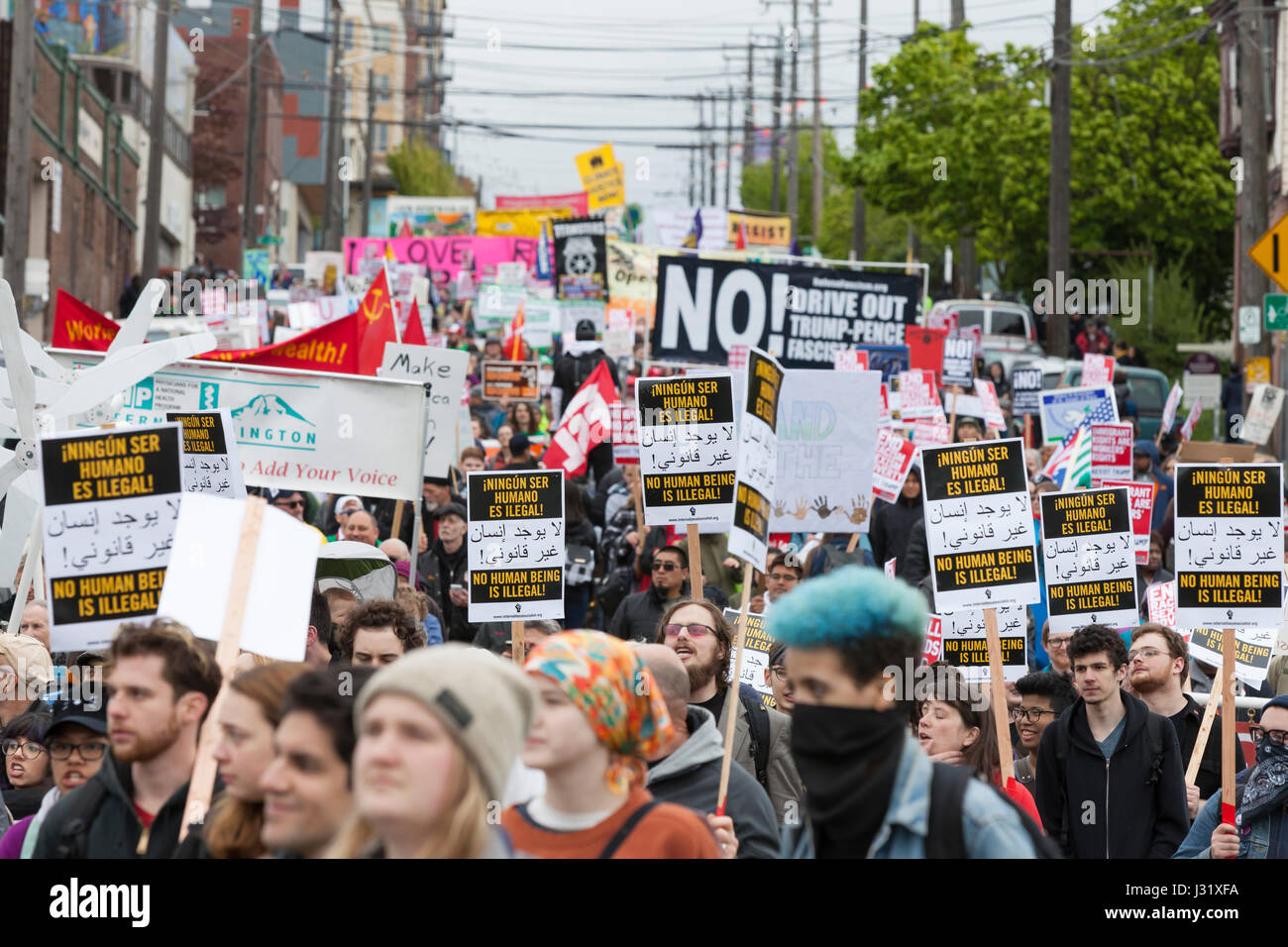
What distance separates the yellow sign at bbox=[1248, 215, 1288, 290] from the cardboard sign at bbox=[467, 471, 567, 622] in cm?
752

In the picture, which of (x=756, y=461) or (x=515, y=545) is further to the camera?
(x=515, y=545)

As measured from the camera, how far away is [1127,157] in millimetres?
41625

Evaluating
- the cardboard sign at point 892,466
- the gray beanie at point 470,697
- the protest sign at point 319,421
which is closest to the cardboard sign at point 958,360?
the cardboard sign at point 892,466

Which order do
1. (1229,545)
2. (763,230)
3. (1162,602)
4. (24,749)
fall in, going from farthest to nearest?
(763,230), (1162,602), (1229,545), (24,749)

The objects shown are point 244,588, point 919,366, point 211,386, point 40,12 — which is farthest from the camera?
point 40,12

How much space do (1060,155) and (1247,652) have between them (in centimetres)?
1908

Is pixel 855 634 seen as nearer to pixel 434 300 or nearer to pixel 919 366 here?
pixel 919 366

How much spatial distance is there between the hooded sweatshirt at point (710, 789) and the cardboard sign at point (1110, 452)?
8659mm

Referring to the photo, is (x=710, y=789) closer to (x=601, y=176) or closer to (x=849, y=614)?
(x=849, y=614)

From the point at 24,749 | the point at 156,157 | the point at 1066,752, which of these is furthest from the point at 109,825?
the point at 156,157

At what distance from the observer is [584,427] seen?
1530cm
